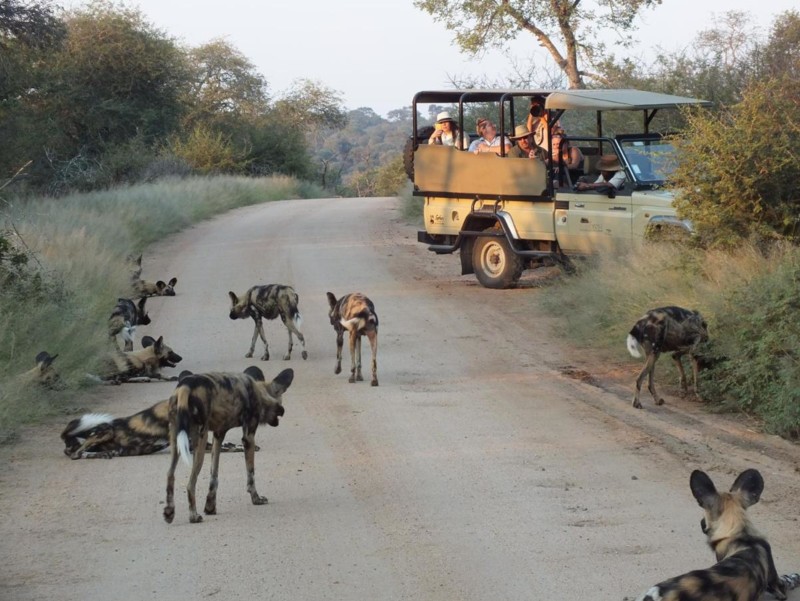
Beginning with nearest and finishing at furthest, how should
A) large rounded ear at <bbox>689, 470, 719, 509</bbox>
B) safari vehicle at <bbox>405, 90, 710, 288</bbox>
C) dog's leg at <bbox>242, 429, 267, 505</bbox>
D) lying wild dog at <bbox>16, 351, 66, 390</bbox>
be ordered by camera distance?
large rounded ear at <bbox>689, 470, 719, 509</bbox> → dog's leg at <bbox>242, 429, 267, 505</bbox> → lying wild dog at <bbox>16, 351, 66, 390</bbox> → safari vehicle at <bbox>405, 90, 710, 288</bbox>

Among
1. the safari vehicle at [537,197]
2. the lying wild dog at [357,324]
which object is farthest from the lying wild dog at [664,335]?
the safari vehicle at [537,197]

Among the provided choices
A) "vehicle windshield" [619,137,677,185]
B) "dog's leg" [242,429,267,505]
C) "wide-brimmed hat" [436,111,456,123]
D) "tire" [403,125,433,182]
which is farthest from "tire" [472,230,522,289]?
"dog's leg" [242,429,267,505]

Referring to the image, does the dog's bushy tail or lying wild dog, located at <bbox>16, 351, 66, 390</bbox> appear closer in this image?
the dog's bushy tail

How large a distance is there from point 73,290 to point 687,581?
8.81 metres

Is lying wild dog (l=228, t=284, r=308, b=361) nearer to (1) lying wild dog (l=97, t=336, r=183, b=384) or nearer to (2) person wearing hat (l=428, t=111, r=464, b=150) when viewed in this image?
(1) lying wild dog (l=97, t=336, r=183, b=384)

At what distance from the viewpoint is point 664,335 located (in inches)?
327

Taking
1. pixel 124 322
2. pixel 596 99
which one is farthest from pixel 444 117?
pixel 124 322

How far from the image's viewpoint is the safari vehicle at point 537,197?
1237 cm

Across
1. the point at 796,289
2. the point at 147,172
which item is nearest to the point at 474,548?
the point at 796,289

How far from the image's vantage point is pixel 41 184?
28.8 m

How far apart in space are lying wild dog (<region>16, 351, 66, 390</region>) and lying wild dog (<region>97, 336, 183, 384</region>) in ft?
2.76

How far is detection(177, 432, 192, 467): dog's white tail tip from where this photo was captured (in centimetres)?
554

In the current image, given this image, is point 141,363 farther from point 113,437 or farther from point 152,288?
point 152,288

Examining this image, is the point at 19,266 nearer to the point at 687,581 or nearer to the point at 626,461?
the point at 626,461
